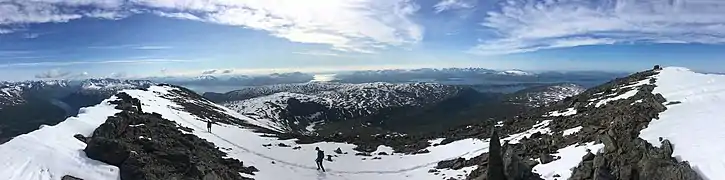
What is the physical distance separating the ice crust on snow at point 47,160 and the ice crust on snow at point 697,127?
23084 millimetres

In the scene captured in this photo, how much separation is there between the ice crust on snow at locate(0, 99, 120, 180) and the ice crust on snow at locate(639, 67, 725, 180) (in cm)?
2308

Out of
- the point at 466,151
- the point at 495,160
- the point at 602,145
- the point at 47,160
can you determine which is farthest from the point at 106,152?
the point at 466,151

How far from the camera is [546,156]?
82.8 ft

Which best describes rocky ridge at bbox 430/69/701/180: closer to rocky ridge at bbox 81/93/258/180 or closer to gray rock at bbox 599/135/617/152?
gray rock at bbox 599/135/617/152

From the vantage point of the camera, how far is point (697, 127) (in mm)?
21203

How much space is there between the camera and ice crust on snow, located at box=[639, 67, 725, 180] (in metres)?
17.5

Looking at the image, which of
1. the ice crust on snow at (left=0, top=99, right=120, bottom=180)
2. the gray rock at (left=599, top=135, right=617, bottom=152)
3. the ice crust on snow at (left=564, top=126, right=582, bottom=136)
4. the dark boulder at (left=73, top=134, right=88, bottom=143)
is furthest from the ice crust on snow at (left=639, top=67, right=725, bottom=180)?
the dark boulder at (left=73, top=134, right=88, bottom=143)

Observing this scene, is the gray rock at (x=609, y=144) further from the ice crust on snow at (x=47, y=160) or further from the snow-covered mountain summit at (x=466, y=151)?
the ice crust on snow at (x=47, y=160)

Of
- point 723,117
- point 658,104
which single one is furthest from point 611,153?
point 658,104

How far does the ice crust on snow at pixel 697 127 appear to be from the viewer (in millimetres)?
17531

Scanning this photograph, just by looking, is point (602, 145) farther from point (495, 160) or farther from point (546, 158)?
point (495, 160)

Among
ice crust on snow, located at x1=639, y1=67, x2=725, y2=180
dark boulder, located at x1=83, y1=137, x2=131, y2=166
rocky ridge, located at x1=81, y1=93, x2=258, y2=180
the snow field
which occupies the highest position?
ice crust on snow, located at x1=639, y1=67, x2=725, y2=180

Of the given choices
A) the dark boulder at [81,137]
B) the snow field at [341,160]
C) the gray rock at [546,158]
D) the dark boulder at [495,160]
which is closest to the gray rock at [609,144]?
the gray rock at [546,158]

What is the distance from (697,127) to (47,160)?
1075 inches
